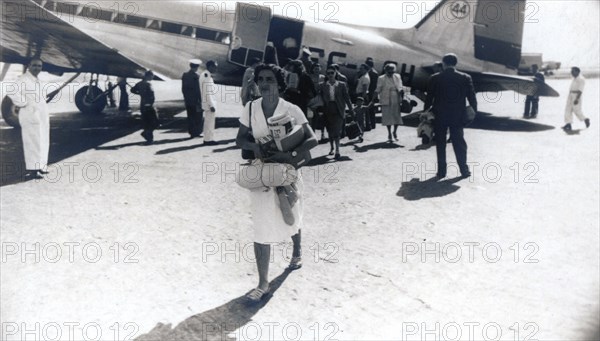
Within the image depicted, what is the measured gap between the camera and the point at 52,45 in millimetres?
10406

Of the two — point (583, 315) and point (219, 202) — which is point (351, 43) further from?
point (583, 315)

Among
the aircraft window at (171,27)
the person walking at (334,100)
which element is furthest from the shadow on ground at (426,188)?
the aircraft window at (171,27)

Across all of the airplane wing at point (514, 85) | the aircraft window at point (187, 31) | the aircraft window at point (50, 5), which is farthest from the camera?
the airplane wing at point (514, 85)

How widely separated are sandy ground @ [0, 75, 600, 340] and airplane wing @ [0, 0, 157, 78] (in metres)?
2.69

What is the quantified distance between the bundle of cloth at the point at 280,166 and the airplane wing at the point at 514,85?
11561mm

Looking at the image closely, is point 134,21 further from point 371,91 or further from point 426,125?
point 426,125

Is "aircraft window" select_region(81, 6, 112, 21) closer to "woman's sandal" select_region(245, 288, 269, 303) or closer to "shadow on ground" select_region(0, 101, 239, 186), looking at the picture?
"shadow on ground" select_region(0, 101, 239, 186)

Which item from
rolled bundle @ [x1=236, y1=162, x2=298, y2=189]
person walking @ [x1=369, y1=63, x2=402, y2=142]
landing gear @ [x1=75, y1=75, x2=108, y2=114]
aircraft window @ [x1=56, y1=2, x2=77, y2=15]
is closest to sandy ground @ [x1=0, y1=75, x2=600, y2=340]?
rolled bundle @ [x1=236, y1=162, x2=298, y2=189]

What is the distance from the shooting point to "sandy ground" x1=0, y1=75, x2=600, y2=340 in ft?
11.0

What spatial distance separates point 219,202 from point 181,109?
1123 cm

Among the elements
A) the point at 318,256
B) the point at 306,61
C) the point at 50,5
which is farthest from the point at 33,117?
the point at 50,5

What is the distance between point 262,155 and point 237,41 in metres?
9.89

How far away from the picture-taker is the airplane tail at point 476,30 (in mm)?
14539

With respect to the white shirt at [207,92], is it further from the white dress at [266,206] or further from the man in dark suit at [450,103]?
the white dress at [266,206]
